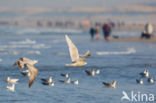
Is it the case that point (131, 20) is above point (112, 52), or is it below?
below

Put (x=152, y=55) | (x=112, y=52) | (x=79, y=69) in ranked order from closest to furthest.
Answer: (x=79, y=69)
(x=152, y=55)
(x=112, y=52)

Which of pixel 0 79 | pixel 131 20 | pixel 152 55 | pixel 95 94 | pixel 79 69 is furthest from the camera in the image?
pixel 131 20

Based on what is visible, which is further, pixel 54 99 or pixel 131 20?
pixel 131 20

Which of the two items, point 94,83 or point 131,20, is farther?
point 131,20

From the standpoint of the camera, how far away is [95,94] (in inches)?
995

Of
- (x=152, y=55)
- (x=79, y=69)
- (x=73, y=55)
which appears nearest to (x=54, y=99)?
(x=73, y=55)

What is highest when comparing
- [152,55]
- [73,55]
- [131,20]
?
[73,55]

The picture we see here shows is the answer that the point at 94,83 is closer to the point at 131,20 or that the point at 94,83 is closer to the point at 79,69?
the point at 79,69

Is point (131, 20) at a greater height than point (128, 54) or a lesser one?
lesser

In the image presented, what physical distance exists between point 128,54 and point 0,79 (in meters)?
20.3

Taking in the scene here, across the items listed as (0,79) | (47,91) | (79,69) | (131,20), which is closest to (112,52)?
(79,69)

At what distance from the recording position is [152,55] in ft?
155

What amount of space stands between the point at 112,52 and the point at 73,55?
2692cm

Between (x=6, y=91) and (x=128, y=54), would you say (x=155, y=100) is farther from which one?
(x=128, y=54)
